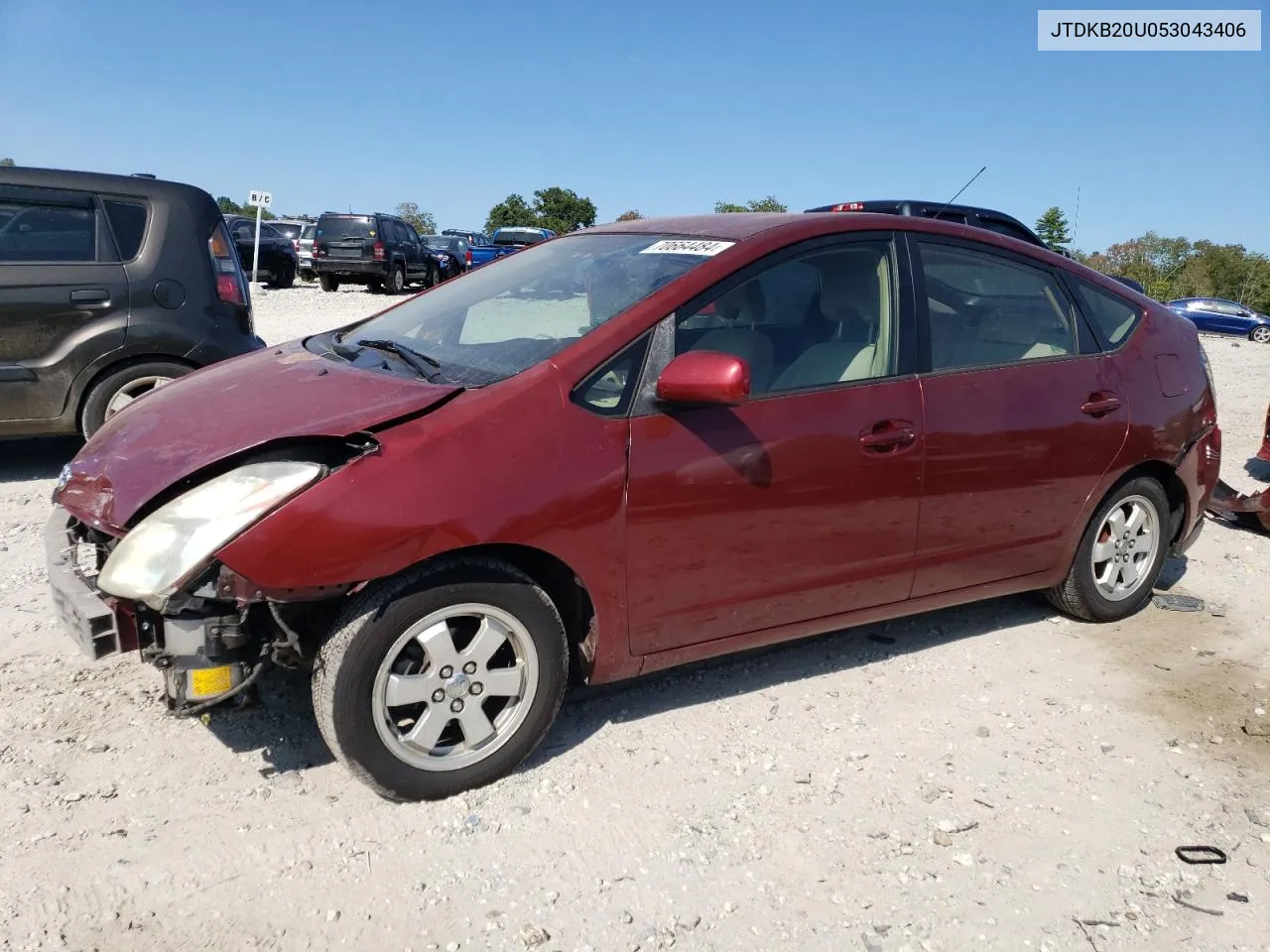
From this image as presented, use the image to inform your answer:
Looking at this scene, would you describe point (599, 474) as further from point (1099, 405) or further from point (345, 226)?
point (345, 226)

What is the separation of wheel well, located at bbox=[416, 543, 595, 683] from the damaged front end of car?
0.49 metres

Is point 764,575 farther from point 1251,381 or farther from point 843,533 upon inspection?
point 1251,381

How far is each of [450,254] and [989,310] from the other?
26029 mm

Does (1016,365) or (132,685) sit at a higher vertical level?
(1016,365)

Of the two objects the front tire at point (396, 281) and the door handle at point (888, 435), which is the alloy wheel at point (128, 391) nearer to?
the door handle at point (888, 435)

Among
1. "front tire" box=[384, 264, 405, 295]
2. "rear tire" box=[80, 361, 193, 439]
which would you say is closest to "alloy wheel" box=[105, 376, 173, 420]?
"rear tire" box=[80, 361, 193, 439]

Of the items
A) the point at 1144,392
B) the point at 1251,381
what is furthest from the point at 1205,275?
the point at 1144,392

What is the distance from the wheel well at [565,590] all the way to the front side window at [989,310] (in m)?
1.61

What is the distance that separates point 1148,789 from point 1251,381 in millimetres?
11981

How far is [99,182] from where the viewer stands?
20.6ft

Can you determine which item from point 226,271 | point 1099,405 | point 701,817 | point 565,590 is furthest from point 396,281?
point 701,817

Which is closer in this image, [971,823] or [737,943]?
[737,943]

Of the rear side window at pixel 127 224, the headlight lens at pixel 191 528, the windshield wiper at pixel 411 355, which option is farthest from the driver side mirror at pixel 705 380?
the rear side window at pixel 127 224

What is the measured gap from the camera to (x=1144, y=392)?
4363 millimetres
